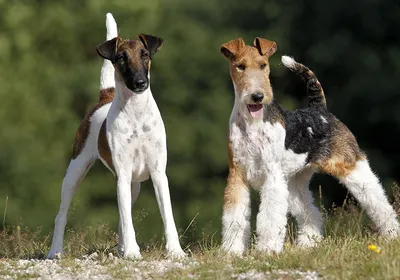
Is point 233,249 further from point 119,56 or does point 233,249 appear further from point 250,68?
point 119,56

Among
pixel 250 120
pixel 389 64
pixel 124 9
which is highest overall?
pixel 124 9

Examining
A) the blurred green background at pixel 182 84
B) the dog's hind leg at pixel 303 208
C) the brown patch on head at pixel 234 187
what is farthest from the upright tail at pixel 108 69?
the blurred green background at pixel 182 84

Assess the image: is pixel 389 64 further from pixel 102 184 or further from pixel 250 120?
pixel 250 120

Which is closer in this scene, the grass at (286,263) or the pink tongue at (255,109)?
the grass at (286,263)

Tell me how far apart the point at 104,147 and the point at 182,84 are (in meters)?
6.52

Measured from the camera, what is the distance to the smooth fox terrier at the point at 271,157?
6.74 metres

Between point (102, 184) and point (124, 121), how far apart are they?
620 centimetres

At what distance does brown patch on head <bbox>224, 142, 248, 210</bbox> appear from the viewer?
6.80 metres

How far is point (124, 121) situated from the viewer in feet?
22.2

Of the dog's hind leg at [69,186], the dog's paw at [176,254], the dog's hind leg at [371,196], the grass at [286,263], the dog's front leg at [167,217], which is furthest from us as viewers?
the dog's hind leg at [69,186]

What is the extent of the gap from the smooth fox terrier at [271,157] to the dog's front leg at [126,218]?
70cm

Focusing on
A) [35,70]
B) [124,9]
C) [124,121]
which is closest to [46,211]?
[35,70]

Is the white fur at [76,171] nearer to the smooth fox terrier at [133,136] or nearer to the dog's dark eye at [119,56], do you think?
the smooth fox terrier at [133,136]

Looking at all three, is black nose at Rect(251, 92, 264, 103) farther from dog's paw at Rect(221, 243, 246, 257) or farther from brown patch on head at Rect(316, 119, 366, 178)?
dog's paw at Rect(221, 243, 246, 257)
